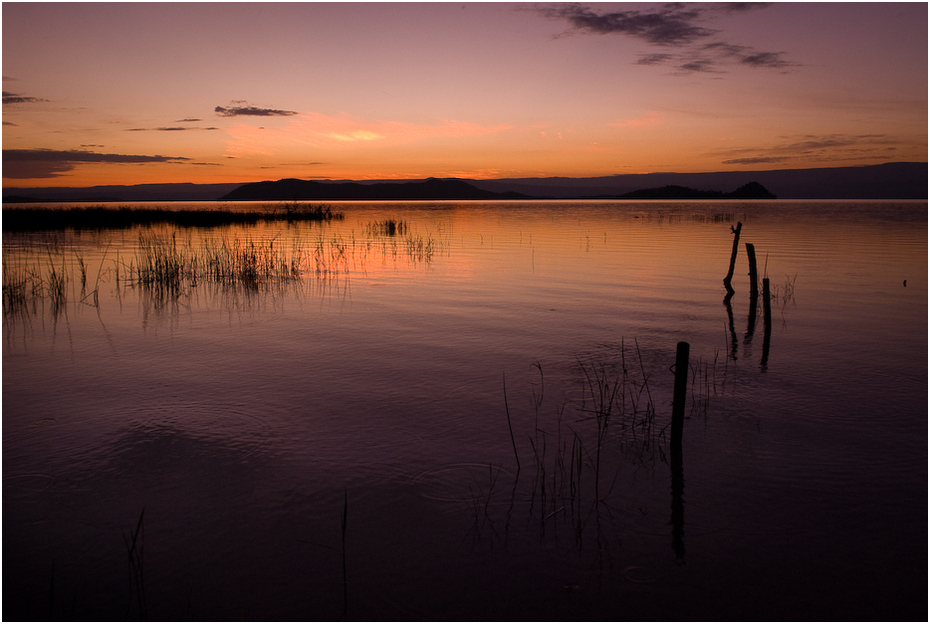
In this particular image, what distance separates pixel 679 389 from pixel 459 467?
9.47ft

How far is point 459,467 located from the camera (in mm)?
6938

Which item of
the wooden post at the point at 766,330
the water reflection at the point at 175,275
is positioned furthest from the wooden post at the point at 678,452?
the water reflection at the point at 175,275

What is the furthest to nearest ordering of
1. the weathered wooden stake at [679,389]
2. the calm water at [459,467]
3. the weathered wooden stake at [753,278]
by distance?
the weathered wooden stake at [753,278], the weathered wooden stake at [679,389], the calm water at [459,467]

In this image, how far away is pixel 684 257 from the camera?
96.9ft

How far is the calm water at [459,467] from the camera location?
4.95 m

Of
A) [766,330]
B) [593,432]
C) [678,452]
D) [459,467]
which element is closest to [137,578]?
[459,467]

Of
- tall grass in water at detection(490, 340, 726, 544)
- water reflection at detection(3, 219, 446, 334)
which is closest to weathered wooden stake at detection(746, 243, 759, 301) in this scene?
tall grass in water at detection(490, 340, 726, 544)

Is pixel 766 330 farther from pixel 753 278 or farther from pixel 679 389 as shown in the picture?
pixel 679 389

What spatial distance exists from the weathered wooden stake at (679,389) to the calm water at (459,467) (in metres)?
0.37

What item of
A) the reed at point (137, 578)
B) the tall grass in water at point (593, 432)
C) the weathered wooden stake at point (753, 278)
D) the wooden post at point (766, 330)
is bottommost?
the reed at point (137, 578)

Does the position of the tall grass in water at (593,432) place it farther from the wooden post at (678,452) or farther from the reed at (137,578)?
the reed at (137,578)

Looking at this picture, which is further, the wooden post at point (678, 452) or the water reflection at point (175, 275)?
the water reflection at point (175, 275)

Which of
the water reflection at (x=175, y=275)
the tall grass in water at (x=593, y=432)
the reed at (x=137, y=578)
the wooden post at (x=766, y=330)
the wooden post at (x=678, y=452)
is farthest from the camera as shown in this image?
the water reflection at (x=175, y=275)

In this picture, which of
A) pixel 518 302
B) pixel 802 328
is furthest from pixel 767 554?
pixel 518 302
